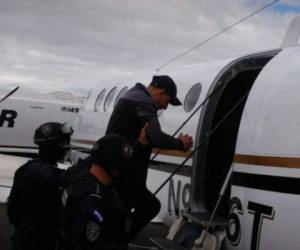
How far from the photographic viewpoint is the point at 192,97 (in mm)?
6719

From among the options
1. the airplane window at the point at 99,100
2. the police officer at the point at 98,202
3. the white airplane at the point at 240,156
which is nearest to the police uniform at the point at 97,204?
the police officer at the point at 98,202

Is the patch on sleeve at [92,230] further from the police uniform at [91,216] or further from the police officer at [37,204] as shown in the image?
the police officer at [37,204]

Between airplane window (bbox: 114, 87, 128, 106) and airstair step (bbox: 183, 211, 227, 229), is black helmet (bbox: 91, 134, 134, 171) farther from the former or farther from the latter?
airplane window (bbox: 114, 87, 128, 106)

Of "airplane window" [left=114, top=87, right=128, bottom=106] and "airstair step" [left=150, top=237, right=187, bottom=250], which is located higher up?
"airplane window" [left=114, top=87, right=128, bottom=106]

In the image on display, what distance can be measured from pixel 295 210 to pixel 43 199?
6.13ft

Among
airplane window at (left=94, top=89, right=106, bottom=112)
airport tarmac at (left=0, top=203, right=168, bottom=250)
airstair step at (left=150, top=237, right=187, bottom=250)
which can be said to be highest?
airplane window at (left=94, top=89, right=106, bottom=112)

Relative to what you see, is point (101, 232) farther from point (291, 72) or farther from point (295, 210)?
point (291, 72)

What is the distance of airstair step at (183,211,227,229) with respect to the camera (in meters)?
5.36

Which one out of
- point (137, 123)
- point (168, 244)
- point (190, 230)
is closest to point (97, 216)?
point (168, 244)

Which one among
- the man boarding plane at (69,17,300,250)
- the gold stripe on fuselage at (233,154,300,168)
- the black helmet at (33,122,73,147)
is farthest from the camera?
the man boarding plane at (69,17,300,250)

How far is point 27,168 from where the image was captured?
4336 mm

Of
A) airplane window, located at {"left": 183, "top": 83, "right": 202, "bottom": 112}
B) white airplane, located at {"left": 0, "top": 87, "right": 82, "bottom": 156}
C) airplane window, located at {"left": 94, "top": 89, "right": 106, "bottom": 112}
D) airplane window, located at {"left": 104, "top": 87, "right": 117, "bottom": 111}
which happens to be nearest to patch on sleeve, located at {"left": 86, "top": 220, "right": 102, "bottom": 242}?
airplane window, located at {"left": 183, "top": 83, "right": 202, "bottom": 112}

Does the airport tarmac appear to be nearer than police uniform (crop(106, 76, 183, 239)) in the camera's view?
No

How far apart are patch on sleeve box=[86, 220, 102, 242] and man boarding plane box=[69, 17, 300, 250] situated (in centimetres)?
183
